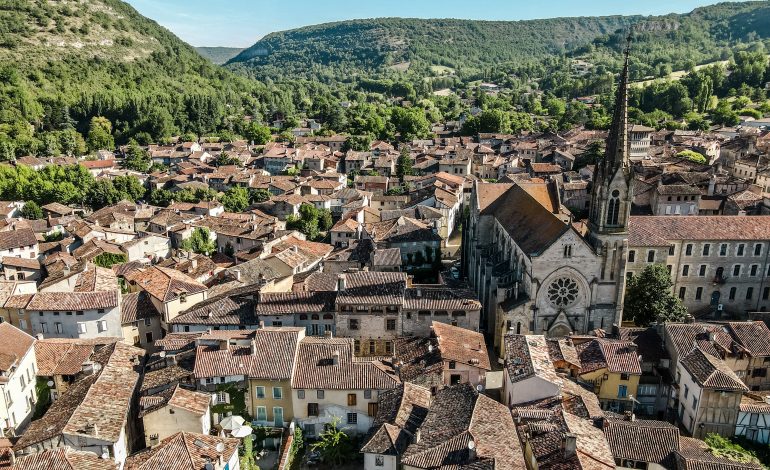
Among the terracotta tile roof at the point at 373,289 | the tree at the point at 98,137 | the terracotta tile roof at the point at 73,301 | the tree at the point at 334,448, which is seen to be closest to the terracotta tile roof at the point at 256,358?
the tree at the point at 334,448

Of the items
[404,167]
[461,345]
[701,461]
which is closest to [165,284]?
[461,345]

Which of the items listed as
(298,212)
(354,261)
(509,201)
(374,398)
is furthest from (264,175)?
(374,398)

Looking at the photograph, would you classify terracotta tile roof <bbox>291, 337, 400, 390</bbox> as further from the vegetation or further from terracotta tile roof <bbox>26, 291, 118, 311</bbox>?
the vegetation

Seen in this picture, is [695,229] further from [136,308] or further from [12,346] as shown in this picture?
[12,346]

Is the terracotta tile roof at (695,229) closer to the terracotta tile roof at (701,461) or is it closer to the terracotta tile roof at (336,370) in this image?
the terracotta tile roof at (701,461)

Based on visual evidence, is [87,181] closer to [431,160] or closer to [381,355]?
[431,160]
